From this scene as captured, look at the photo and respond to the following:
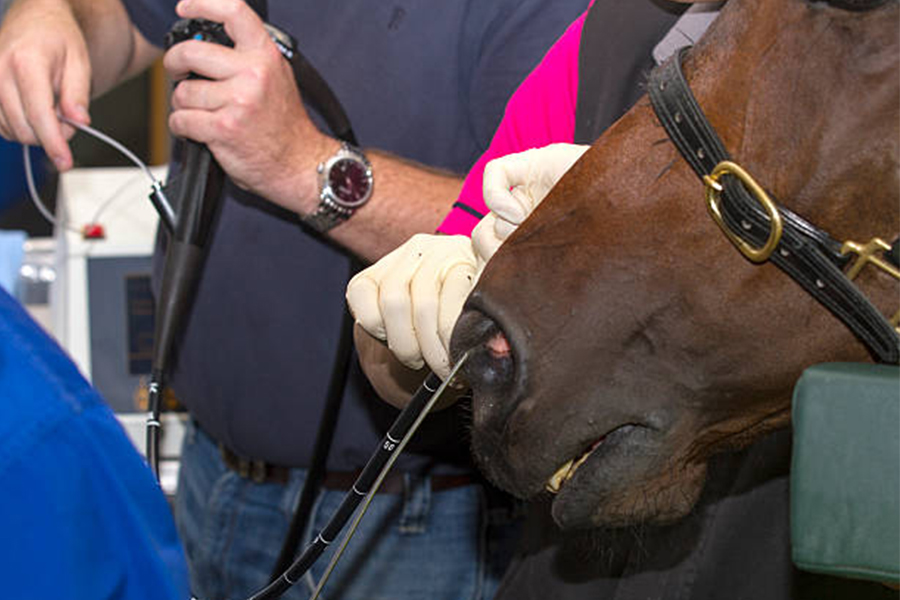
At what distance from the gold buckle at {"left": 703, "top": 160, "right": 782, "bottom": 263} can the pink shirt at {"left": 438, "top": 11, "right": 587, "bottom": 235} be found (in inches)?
11.0

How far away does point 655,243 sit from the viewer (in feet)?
2.28

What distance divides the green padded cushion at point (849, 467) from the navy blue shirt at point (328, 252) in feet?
2.03

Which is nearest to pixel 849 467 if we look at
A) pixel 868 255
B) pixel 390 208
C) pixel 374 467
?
pixel 868 255

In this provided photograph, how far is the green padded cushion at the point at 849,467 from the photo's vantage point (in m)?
0.62

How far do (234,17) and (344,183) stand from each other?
8.3 inches

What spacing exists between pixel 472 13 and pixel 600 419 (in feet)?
2.24

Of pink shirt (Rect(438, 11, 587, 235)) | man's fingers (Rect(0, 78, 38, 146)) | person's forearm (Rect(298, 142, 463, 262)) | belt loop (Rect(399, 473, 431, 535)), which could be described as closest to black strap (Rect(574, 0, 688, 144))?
pink shirt (Rect(438, 11, 587, 235))

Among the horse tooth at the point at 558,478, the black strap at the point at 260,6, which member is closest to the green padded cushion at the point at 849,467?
the horse tooth at the point at 558,478

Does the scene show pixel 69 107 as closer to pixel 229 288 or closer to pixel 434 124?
pixel 229 288

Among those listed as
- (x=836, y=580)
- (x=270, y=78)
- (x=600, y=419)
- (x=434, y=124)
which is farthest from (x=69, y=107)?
(x=836, y=580)

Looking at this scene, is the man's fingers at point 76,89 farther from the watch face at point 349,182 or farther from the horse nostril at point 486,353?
the horse nostril at point 486,353

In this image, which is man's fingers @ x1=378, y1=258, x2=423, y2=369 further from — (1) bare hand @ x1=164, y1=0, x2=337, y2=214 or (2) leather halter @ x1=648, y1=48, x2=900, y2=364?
(1) bare hand @ x1=164, y1=0, x2=337, y2=214

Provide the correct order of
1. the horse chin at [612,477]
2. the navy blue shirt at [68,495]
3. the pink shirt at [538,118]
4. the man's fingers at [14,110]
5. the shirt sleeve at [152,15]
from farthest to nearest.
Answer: the shirt sleeve at [152,15]
the man's fingers at [14,110]
the pink shirt at [538,118]
the horse chin at [612,477]
the navy blue shirt at [68,495]

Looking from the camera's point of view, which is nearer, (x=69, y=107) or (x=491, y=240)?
(x=491, y=240)
